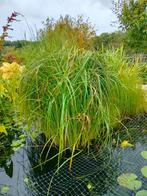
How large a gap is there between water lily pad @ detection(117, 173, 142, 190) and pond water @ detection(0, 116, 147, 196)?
0.05 m

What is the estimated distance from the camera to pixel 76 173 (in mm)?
2213

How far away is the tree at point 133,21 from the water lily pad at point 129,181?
845cm

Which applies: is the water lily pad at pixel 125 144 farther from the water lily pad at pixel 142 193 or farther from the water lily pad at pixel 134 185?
the water lily pad at pixel 142 193

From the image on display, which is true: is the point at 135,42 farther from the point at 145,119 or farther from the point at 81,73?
the point at 81,73

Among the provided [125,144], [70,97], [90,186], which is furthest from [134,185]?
[70,97]

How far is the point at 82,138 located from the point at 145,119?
1.01 m

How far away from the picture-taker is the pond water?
6.64 ft

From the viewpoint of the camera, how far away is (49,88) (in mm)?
2553

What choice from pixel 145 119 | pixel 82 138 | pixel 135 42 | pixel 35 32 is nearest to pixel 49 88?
pixel 82 138

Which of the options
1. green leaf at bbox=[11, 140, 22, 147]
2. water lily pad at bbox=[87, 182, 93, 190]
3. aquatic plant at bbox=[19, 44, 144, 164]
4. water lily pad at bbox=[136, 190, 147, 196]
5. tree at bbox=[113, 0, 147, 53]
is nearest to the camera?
water lily pad at bbox=[136, 190, 147, 196]

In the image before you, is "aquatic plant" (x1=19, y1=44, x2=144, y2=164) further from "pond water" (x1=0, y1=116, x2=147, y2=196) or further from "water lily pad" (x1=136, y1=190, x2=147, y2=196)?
"water lily pad" (x1=136, y1=190, x2=147, y2=196)

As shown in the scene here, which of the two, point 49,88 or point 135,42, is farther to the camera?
point 135,42

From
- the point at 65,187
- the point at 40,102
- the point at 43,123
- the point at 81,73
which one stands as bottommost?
the point at 65,187

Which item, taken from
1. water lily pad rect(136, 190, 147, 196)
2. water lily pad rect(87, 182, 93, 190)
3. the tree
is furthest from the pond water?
the tree
